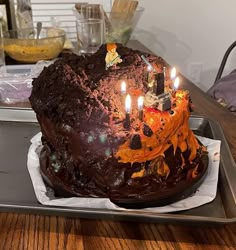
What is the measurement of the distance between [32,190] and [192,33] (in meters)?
1.80

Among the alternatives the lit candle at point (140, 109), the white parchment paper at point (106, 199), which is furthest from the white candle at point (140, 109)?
the white parchment paper at point (106, 199)

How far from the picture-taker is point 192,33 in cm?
243

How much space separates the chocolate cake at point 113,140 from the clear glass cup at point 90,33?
31.5 inches

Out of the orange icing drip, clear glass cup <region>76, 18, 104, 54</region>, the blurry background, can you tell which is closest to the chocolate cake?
the orange icing drip

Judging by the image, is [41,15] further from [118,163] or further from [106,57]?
[118,163]

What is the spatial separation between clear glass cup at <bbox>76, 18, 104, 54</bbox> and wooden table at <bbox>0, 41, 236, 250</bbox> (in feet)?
3.24

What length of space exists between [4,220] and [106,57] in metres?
0.37

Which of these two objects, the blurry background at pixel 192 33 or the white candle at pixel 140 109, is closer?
the white candle at pixel 140 109

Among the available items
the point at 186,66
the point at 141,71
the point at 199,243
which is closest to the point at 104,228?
the point at 199,243

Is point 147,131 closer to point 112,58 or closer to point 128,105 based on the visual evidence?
point 128,105

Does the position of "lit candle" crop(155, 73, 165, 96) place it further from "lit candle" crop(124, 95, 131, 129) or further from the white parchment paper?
the white parchment paper

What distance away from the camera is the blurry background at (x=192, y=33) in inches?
91.6

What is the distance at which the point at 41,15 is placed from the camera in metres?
1.94

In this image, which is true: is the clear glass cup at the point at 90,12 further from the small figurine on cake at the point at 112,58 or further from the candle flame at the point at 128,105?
the candle flame at the point at 128,105
